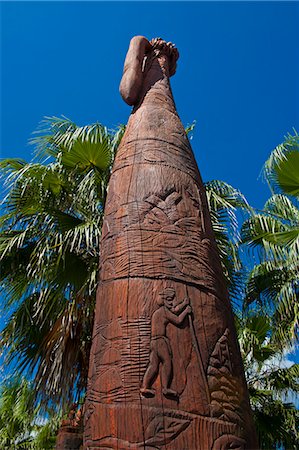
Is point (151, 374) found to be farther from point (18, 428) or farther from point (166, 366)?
point (18, 428)

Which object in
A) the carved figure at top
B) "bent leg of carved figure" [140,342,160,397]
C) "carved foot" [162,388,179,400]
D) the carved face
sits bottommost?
"carved foot" [162,388,179,400]

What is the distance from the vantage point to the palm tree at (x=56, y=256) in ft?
18.3

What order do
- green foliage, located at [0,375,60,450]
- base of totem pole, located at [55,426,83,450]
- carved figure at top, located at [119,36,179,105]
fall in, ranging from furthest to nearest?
green foliage, located at [0,375,60,450], base of totem pole, located at [55,426,83,450], carved figure at top, located at [119,36,179,105]

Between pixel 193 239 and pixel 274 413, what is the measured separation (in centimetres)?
614

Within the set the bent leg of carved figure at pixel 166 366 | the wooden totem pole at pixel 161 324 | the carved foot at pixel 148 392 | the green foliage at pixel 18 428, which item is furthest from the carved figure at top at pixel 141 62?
the green foliage at pixel 18 428

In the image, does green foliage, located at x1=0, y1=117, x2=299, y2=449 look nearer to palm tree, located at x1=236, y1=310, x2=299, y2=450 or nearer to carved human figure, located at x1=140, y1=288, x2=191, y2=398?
palm tree, located at x1=236, y1=310, x2=299, y2=450

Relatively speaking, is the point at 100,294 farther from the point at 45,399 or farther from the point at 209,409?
the point at 45,399

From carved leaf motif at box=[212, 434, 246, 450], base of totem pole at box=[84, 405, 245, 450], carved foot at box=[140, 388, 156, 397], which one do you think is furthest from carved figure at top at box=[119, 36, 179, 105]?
carved leaf motif at box=[212, 434, 246, 450]

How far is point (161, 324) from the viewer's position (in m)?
2.17

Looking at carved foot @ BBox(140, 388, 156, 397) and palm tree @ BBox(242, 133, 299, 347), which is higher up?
palm tree @ BBox(242, 133, 299, 347)

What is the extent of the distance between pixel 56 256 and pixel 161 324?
3.89m

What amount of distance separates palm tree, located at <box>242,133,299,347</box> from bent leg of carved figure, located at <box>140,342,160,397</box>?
4265mm

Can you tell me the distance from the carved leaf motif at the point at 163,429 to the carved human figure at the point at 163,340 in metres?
0.11

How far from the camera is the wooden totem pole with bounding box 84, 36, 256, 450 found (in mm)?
1943
